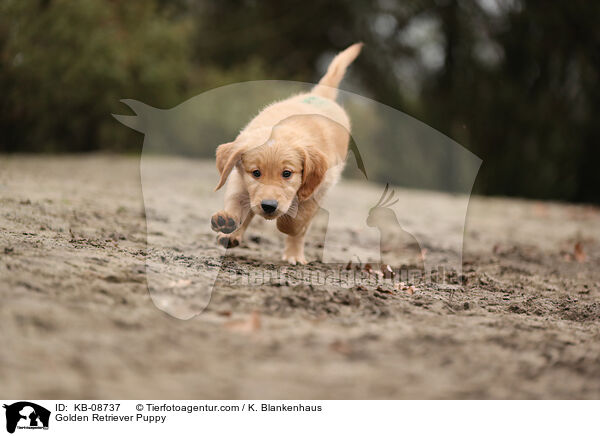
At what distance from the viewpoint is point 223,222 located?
3.46 m

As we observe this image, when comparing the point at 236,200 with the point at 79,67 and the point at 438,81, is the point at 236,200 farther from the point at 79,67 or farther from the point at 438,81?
the point at 438,81

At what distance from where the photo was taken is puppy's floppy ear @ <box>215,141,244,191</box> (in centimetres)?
353

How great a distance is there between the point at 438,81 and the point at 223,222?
12196 mm

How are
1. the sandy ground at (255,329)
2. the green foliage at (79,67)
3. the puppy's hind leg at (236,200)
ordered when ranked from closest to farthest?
the sandy ground at (255,329) < the puppy's hind leg at (236,200) < the green foliage at (79,67)

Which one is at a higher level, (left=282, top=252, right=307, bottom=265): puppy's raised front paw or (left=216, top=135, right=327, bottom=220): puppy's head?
(left=216, top=135, right=327, bottom=220): puppy's head

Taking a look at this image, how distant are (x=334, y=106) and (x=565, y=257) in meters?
2.70

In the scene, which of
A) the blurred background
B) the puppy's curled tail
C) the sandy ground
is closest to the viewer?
the sandy ground
